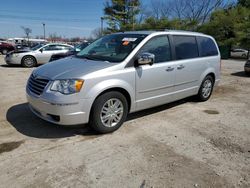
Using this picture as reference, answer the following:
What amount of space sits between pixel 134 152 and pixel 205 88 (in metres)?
3.41

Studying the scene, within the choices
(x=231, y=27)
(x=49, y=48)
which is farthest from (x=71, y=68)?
(x=231, y=27)

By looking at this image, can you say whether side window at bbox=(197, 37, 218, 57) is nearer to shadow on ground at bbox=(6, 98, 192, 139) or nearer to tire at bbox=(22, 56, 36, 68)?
shadow on ground at bbox=(6, 98, 192, 139)

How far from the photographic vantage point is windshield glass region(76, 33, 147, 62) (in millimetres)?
4137

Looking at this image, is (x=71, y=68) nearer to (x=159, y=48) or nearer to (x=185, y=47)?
(x=159, y=48)

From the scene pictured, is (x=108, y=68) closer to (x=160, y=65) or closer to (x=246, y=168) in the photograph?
(x=160, y=65)

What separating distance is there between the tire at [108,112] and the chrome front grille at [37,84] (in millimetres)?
839

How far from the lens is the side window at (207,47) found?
5.65 m

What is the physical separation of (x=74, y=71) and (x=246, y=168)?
2754mm

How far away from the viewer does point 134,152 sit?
10.9ft

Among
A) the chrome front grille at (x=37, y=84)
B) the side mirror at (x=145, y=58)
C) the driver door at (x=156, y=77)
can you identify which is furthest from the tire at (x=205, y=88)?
the chrome front grille at (x=37, y=84)

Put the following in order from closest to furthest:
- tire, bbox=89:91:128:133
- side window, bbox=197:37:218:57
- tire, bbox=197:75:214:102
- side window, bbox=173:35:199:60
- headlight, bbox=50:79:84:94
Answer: headlight, bbox=50:79:84:94, tire, bbox=89:91:128:133, side window, bbox=173:35:199:60, side window, bbox=197:37:218:57, tire, bbox=197:75:214:102

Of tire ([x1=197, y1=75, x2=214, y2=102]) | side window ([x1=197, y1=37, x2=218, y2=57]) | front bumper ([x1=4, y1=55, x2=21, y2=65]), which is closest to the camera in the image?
side window ([x1=197, y1=37, x2=218, y2=57])

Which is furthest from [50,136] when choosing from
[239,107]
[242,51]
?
[242,51]

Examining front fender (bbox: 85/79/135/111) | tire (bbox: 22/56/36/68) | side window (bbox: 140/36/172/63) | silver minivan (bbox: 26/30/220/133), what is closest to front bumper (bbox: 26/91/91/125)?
silver minivan (bbox: 26/30/220/133)
